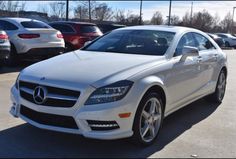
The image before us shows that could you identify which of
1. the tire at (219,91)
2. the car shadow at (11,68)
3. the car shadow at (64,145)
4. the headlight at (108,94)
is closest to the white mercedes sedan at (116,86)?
the headlight at (108,94)

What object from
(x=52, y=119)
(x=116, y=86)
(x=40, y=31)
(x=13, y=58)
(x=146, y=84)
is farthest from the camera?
(x=13, y=58)

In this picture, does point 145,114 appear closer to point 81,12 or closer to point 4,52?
point 4,52

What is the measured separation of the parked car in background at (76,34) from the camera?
14.4 metres

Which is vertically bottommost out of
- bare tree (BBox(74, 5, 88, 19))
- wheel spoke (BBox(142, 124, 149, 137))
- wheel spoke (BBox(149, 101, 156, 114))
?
wheel spoke (BBox(142, 124, 149, 137))

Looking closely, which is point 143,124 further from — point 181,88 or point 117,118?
point 181,88

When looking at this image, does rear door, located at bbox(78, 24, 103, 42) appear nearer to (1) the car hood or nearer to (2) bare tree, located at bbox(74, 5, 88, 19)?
(1) the car hood

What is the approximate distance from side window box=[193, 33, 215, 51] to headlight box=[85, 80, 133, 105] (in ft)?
9.03

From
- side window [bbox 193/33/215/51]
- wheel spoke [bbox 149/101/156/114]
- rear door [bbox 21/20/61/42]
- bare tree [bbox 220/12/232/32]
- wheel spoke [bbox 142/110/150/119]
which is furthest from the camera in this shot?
bare tree [bbox 220/12/232/32]

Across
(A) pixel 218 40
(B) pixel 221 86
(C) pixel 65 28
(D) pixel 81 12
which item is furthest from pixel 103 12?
(B) pixel 221 86

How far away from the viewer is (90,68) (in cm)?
464

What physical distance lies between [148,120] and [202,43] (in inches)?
104

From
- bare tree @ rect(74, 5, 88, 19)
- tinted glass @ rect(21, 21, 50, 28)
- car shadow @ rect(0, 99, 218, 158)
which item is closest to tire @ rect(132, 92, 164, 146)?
car shadow @ rect(0, 99, 218, 158)

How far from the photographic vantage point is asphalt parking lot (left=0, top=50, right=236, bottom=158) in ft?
14.6

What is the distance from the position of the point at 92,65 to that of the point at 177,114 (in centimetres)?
219
